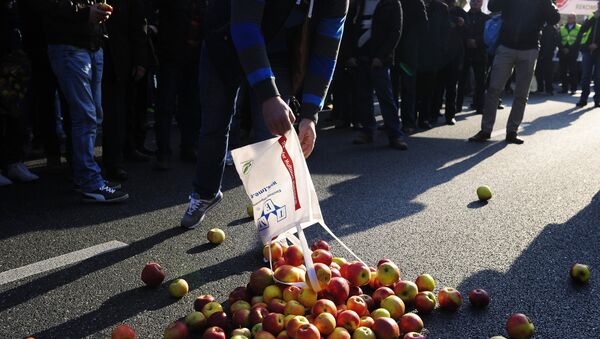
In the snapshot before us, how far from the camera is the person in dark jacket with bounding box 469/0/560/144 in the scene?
720 cm

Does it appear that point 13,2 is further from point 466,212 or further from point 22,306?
point 466,212

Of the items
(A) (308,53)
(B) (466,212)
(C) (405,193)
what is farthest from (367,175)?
(A) (308,53)

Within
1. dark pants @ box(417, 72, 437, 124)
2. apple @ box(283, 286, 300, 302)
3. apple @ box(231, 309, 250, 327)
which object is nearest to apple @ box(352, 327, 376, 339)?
apple @ box(283, 286, 300, 302)

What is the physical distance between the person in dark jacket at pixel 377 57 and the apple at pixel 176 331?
5.17 metres

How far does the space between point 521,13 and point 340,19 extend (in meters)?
5.15

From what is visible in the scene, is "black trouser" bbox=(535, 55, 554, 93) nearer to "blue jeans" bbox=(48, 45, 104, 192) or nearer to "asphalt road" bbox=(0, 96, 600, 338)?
"asphalt road" bbox=(0, 96, 600, 338)

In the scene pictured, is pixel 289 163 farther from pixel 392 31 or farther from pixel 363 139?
pixel 363 139

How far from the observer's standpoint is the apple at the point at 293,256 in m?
2.72

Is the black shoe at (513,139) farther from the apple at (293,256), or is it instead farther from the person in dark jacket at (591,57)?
the person in dark jacket at (591,57)

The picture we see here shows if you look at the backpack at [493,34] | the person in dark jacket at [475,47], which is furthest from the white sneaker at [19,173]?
the person in dark jacket at [475,47]

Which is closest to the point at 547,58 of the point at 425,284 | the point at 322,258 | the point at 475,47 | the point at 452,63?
the point at 475,47

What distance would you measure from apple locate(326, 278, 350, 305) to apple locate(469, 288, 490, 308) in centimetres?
65

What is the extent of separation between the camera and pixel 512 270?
124 inches

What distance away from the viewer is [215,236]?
3.54 metres
